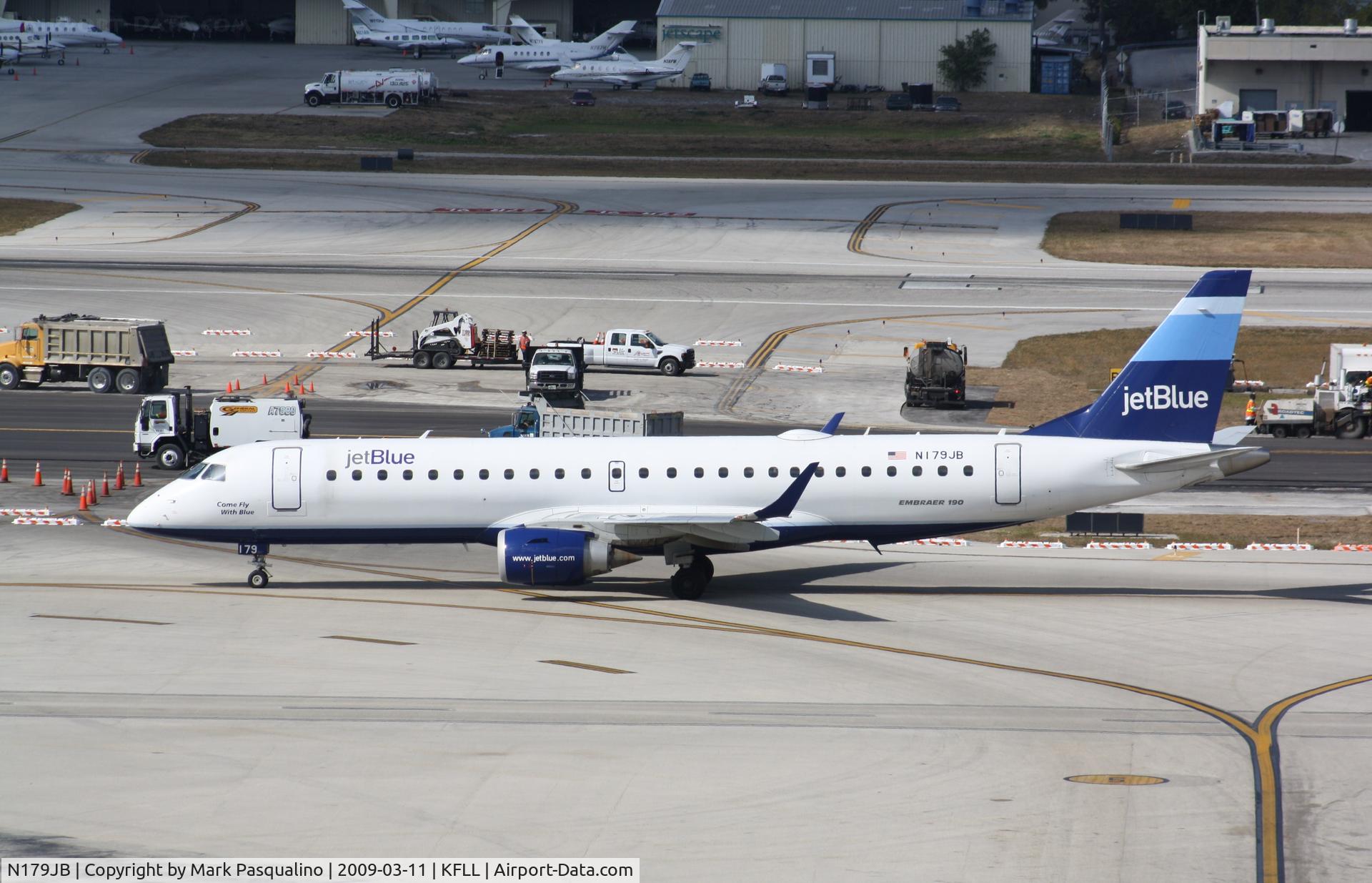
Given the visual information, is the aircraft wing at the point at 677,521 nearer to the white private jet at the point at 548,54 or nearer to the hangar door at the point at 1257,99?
the hangar door at the point at 1257,99

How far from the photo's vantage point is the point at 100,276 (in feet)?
277

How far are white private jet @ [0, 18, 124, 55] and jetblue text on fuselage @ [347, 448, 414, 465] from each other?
143 meters

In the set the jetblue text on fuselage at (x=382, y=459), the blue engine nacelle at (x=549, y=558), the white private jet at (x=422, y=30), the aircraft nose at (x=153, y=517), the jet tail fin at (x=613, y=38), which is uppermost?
the white private jet at (x=422, y=30)

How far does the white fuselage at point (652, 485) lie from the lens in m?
35.5

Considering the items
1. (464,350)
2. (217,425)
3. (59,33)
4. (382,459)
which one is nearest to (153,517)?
(382,459)

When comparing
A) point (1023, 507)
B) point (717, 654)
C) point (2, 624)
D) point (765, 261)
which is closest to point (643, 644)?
point (717, 654)

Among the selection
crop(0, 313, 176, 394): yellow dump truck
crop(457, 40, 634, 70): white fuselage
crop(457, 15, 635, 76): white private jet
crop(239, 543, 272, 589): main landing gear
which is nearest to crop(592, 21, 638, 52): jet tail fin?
crop(457, 15, 635, 76): white private jet

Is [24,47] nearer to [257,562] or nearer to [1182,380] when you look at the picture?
[257,562]

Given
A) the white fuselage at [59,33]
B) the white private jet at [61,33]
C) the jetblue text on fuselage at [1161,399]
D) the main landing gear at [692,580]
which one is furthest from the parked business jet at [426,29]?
the jetblue text on fuselage at [1161,399]

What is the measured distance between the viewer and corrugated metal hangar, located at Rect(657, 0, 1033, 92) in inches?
5861

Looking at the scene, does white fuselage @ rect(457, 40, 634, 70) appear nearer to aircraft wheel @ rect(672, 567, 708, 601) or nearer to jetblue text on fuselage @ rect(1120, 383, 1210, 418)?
jetblue text on fuselage @ rect(1120, 383, 1210, 418)

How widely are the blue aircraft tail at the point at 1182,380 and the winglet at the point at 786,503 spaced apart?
277 inches

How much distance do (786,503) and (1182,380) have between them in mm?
10451

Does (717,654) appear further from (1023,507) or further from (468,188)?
(468,188)
